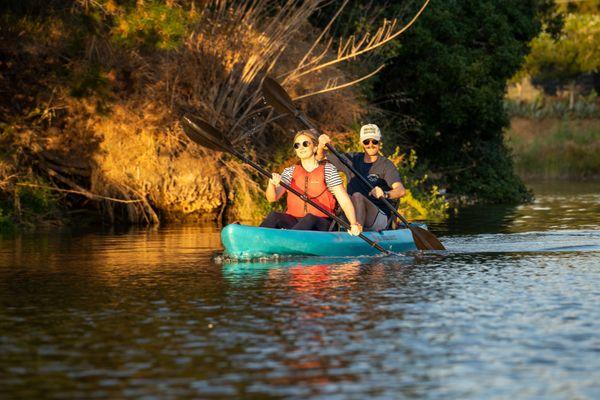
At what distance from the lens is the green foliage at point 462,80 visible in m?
32.4

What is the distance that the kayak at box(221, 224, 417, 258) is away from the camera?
17000 mm

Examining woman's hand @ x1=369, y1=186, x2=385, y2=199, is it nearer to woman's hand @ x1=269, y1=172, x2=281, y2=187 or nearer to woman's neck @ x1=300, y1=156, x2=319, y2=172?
woman's neck @ x1=300, y1=156, x2=319, y2=172

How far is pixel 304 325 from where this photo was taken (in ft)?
36.4

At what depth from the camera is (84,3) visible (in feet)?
70.5

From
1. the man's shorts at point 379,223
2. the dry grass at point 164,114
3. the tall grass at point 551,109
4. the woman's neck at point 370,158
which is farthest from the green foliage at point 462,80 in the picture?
the tall grass at point 551,109

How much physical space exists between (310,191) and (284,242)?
0.92 metres

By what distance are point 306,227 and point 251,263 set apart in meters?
1.04

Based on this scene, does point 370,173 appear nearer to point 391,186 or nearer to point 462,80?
point 391,186

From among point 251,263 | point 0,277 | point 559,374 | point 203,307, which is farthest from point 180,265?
point 559,374

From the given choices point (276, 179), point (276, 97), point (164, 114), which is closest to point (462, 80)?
point (164, 114)

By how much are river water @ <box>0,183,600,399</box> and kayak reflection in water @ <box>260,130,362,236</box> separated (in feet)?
2.35

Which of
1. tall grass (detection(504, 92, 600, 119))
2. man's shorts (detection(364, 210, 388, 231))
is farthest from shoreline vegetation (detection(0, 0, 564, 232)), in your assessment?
tall grass (detection(504, 92, 600, 119))

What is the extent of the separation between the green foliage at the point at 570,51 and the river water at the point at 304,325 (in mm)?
50656

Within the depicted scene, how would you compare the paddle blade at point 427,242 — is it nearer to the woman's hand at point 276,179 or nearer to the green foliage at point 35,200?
the woman's hand at point 276,179
